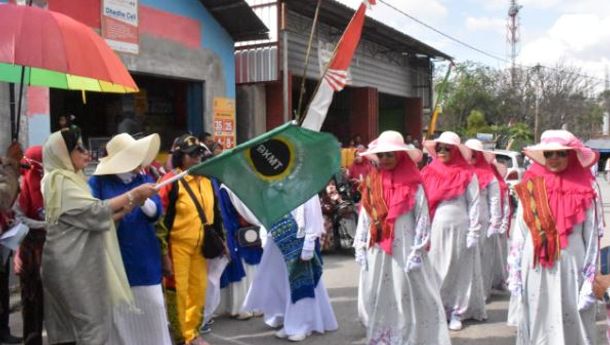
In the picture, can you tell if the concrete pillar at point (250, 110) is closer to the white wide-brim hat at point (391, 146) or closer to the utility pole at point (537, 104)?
the white wide-brim hat at point (391, 146)

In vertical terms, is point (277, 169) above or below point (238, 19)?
below

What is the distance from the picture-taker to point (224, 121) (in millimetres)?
12711

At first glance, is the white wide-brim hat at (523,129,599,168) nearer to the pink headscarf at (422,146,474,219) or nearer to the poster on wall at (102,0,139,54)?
the pink headscarf at (422,146,474,219)

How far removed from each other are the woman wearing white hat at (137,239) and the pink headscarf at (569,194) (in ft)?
9.12

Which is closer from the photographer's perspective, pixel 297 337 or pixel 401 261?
pixel 401 261

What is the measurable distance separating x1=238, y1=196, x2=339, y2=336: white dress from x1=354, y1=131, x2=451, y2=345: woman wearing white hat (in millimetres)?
713

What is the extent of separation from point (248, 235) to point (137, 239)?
7.89ft

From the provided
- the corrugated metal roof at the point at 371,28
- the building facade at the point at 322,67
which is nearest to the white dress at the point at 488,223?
the building facade at the point at 322,67

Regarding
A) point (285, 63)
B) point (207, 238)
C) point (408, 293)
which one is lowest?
point (408, 293)

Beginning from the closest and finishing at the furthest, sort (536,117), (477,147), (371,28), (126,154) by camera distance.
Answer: (126,154) < (477,147) < (371,28) < (536,117)

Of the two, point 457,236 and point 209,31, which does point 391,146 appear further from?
point 209,31

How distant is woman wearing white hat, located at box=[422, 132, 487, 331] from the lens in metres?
6.19

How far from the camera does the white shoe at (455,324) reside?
5.98m

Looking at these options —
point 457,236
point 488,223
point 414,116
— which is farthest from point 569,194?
point 414,116
